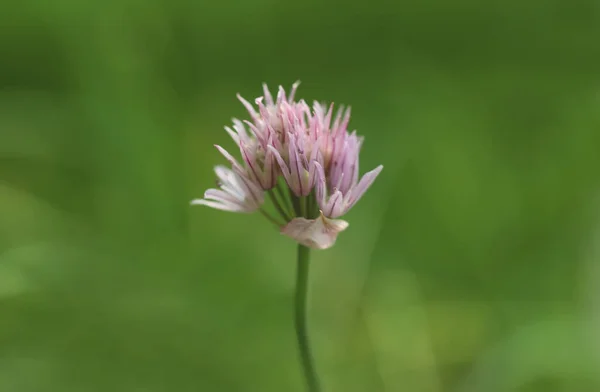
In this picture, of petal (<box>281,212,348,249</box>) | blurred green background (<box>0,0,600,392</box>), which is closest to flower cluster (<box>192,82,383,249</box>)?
petal (<box>281,212,348,249</box>)

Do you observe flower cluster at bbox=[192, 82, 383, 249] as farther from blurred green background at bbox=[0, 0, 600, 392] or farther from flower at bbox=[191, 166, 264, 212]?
blurred green background at bbox=[0, 0, 600, 392]

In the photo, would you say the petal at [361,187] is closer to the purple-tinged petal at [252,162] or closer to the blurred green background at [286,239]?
the purple-tinged petal at [252,162]

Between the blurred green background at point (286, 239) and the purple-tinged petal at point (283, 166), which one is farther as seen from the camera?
the blurred green background at point (286, 239)

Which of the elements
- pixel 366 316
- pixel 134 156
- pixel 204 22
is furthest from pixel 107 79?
pixel 366 316

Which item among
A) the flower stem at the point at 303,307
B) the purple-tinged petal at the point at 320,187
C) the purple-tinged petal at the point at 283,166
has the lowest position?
the flower stem at the point at 303,307

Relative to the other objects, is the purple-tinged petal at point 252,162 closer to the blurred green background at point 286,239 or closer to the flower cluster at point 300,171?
the flower cluster at point 300,171

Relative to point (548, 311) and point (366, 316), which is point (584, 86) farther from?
point (366, 316)

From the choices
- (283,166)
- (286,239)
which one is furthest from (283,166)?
(286,239)

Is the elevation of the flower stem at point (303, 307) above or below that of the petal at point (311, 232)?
below

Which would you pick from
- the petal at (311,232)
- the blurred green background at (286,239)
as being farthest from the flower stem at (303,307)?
the blurred green background at (286,239)

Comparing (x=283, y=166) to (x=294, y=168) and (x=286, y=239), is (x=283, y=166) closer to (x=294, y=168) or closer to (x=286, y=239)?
(x=294, y=168)
